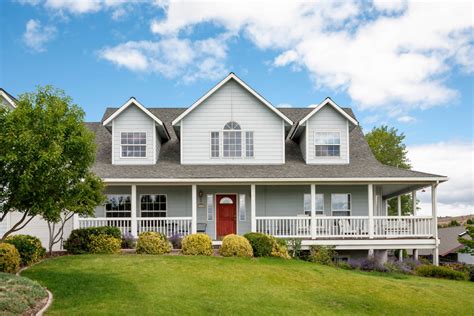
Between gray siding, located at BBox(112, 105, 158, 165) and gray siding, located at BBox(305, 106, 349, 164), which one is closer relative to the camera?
gray siding, located at BBox(112, 105, 158, 165)

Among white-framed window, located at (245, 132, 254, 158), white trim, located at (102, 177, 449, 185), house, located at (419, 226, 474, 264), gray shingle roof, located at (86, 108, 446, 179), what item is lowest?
house, located at (419, 226, 474, 264)

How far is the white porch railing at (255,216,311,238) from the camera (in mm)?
21797

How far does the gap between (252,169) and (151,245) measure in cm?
633

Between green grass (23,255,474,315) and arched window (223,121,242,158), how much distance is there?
7021 mm

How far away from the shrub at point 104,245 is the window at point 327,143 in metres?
10.7

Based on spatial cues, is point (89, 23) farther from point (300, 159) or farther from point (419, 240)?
point (419, 240)

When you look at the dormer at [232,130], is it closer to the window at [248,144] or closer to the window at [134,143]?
the window at [248,144]

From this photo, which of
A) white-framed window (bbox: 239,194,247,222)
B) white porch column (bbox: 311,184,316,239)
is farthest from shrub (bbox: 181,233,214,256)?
white porch column (bbox: 311,184,316,239)

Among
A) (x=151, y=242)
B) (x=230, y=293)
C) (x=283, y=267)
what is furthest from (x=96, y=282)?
(x=283, y=267)

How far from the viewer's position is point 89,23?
A: 18.5m

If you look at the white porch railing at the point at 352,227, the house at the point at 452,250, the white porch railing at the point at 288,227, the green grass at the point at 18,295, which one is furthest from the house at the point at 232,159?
the house at the point at 452,250

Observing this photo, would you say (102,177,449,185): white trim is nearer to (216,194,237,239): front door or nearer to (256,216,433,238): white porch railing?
(256,216,433,238): white porch railing

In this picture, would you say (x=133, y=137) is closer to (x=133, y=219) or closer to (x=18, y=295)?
(x=133, y=219)

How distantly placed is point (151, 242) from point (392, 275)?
9978mm
